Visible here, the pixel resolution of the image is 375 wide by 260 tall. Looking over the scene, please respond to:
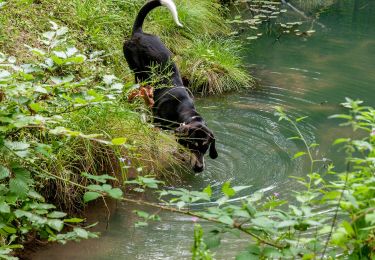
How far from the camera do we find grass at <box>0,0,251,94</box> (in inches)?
247

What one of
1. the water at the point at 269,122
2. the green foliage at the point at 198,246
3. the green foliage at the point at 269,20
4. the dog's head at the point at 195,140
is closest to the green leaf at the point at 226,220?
the green foliage at the point at 198,246

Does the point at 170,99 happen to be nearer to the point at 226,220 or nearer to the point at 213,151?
the point at 213,151

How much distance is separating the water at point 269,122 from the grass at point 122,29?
38 cm

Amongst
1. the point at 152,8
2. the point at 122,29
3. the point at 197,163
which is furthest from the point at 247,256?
the point at 122,29

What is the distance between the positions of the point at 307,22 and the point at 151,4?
19.3 ft

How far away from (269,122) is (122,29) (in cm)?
209

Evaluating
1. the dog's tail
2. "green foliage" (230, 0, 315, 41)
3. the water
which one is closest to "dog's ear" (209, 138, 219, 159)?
the water

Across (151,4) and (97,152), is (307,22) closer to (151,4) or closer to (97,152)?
(151,4)

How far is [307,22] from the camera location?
11.6m

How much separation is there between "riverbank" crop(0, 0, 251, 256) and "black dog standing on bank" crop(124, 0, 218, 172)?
17 centimetres

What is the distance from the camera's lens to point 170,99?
5805 millimetres

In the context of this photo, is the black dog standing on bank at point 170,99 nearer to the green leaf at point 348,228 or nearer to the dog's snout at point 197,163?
the dog's snout at point 197,163

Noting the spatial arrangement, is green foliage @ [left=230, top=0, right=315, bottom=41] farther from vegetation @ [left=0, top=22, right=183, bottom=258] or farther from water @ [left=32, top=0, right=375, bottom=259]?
vegetation @ [left=0, top=22, right=183, bottom=258]

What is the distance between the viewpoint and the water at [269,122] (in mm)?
4258
